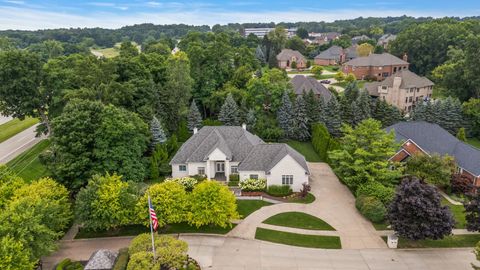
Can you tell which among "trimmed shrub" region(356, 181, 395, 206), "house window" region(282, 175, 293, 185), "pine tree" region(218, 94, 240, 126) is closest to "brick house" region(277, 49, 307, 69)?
"pine tree" region(218, 94, 240, 126)

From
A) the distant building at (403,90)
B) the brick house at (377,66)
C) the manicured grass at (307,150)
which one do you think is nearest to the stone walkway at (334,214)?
the manicured grass at (307,150)

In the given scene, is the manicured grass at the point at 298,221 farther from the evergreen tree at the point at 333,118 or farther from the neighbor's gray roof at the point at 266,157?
the evergreen tree at the point at 333,118

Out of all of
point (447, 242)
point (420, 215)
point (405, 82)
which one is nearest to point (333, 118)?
point (405, 82)

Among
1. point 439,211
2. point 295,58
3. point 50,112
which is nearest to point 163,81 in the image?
point 50,112

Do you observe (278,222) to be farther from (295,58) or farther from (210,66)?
(295,58)

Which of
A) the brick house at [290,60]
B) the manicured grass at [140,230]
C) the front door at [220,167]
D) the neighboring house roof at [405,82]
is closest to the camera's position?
the manicured grass at [140,230]

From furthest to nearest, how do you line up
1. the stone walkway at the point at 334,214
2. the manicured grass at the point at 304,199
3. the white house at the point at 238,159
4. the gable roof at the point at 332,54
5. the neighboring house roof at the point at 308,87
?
the gable roof at the point at 332,54
the neighboring house roof at the point at 308,87
the white house at the point at 238,159
the manicured grass at the point at 304,199
the stone walkway at the point at 334,214

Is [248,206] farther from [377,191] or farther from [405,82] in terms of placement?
[405,82]
